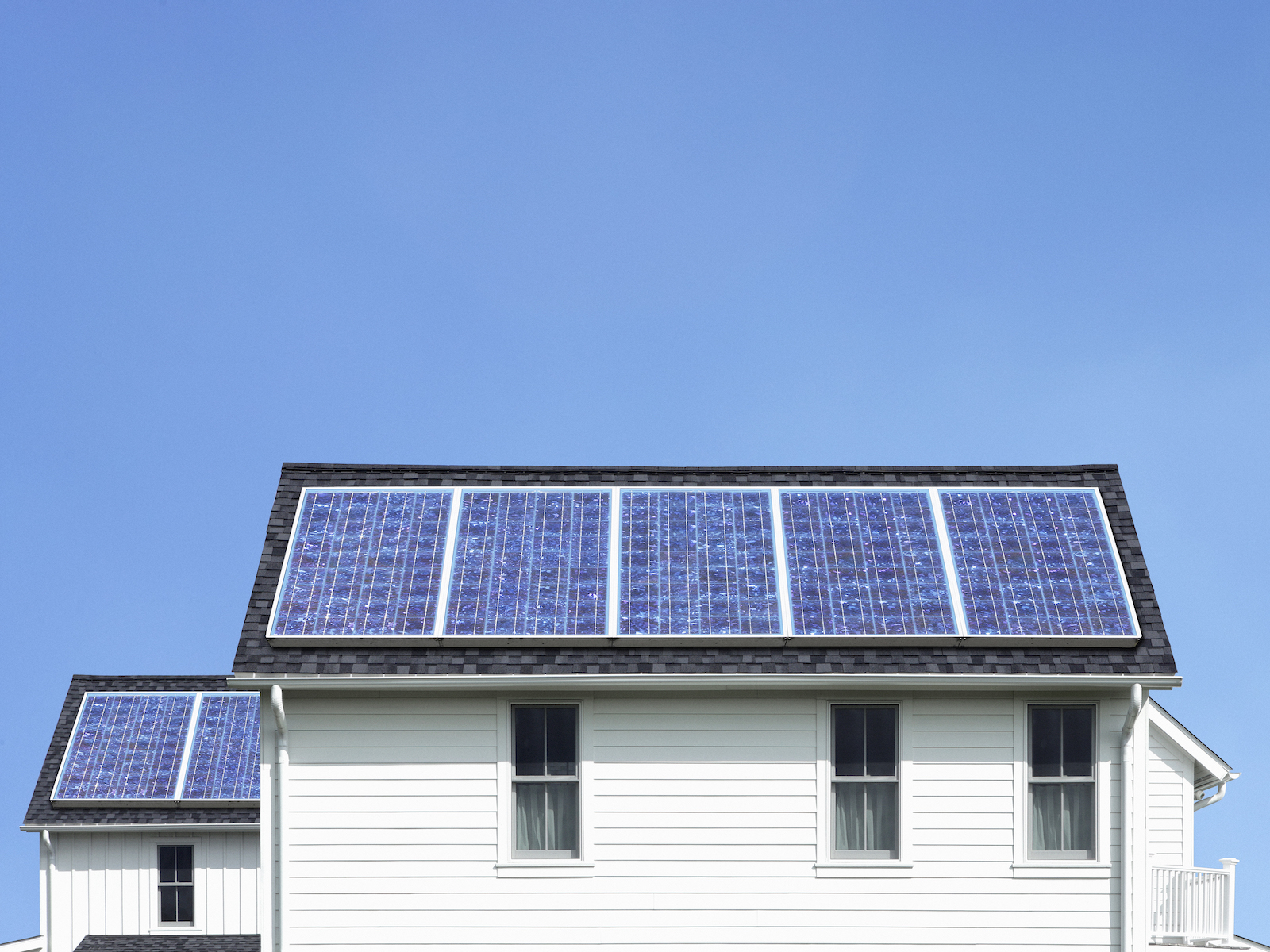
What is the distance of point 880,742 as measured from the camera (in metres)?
15.9

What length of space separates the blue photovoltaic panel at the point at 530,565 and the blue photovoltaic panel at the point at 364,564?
0.39 meters

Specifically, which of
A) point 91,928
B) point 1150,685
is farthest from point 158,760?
point 1150,685

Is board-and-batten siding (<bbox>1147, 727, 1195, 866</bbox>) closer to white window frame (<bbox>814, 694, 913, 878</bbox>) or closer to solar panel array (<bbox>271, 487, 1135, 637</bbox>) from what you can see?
solar panel array (<bbox>271, 487, 1135, 637</bbox>)

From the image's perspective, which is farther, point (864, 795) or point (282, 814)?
point (864, 795)

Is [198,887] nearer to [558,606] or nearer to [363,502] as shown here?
[363,502]

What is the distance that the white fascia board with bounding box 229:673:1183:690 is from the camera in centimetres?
1541

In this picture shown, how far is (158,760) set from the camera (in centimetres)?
2775

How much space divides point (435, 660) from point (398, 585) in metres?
1.47

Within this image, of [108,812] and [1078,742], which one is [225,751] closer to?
[108,812]

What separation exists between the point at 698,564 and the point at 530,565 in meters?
2.22

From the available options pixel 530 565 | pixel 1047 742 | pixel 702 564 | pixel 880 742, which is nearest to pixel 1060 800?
pixel 1047 742

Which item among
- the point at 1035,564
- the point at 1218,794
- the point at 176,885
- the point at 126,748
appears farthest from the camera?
the point at 126,748

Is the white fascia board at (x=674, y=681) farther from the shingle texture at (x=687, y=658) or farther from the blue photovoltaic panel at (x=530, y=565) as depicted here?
the blue photovoltaic panel at (x=530, y=565)

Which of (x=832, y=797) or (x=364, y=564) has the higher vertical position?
(x=364, y=564)
